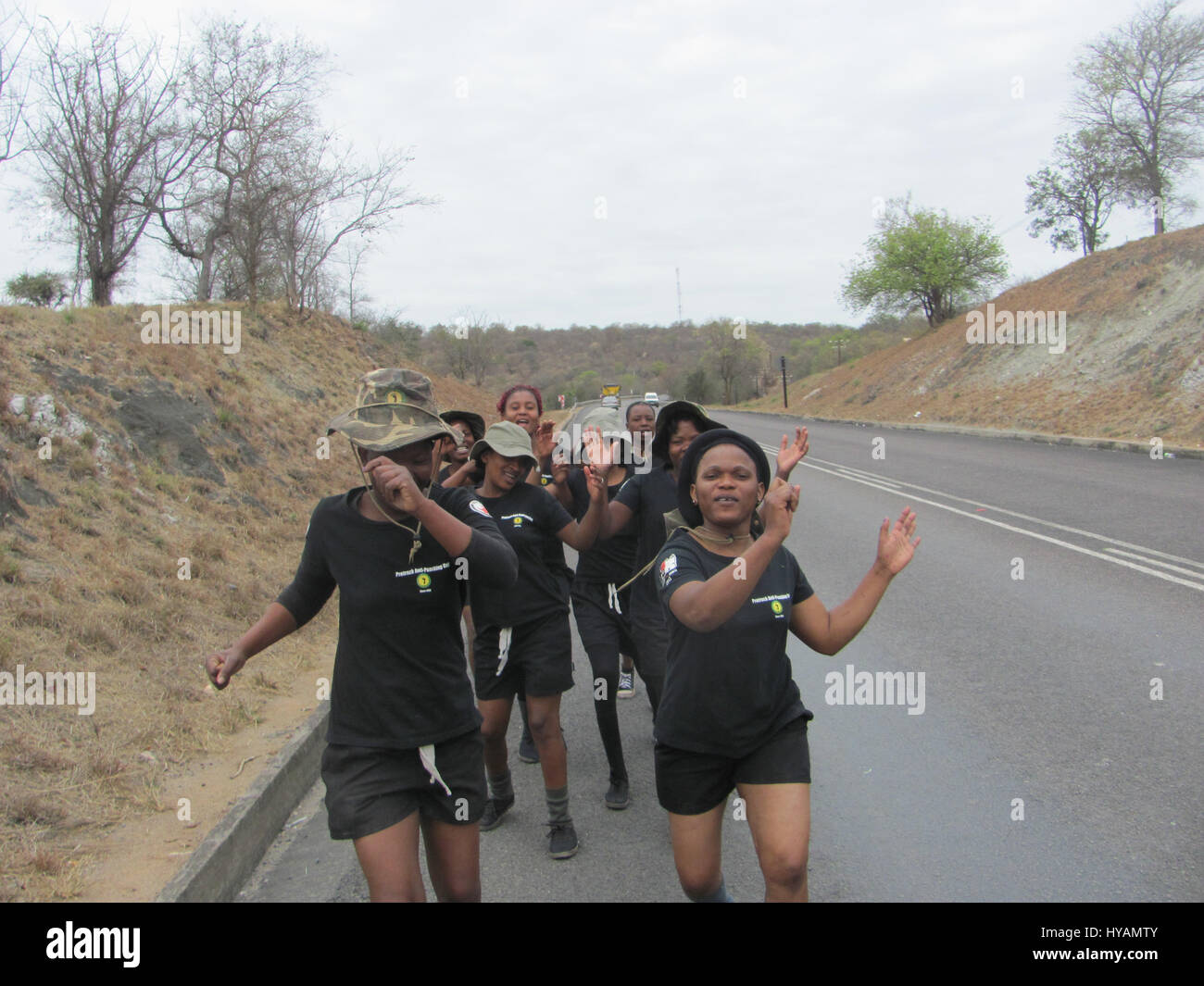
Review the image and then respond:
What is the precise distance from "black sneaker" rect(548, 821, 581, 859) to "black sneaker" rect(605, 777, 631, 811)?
418mm

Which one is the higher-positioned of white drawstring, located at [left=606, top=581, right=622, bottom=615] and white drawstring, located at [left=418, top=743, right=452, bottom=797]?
white drawstring, located at [left=606, top=581, right=622, bottom=615]

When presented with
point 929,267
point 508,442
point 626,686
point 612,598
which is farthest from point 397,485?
point 929,267

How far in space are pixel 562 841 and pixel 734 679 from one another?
1.79 meters

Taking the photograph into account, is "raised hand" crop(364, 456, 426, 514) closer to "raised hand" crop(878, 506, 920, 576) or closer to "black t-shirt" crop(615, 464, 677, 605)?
"raised hand" crop(878, 506, 920, 576)

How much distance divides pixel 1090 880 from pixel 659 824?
1856 mm

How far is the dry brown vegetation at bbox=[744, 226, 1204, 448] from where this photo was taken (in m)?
23.2

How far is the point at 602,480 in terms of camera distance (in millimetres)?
4359

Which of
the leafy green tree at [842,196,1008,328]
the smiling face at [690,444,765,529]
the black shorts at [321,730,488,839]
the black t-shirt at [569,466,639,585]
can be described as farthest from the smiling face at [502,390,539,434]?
the leafy green tree at [842,196,1008,328]

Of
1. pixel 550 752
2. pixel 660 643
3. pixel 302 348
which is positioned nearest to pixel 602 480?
pixel 660 643

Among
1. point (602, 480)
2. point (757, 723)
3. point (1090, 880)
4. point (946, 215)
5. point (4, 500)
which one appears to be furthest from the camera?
point (946, 215)

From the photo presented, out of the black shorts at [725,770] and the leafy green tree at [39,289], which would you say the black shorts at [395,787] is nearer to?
the black shorts at [725,770]

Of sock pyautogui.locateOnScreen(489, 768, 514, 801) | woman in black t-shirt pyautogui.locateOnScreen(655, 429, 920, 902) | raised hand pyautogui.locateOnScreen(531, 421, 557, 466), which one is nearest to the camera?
woman in black t-shirt pyautogui.locateOnScreen(655, 429, 920, 902)

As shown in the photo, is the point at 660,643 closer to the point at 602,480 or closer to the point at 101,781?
the point at 602,480

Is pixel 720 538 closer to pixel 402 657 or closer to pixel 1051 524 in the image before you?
pixel 402 657
